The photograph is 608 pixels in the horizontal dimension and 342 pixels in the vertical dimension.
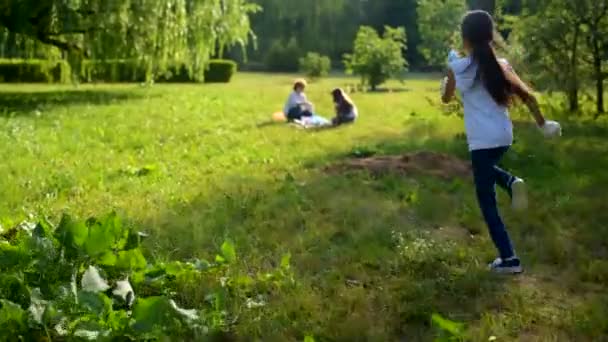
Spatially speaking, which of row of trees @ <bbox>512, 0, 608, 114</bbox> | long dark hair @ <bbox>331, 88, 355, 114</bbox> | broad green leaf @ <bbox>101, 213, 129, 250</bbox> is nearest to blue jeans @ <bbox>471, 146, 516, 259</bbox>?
broad green leaf @ <bbox>101, 213, 129, 250</bbox>

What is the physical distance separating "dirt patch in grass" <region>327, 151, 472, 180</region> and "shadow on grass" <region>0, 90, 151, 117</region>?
762cm

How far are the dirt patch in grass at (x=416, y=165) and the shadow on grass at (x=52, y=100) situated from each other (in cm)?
762

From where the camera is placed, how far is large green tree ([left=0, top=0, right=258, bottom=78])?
53.9ft

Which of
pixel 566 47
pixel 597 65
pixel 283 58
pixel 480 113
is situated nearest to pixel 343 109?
pixel 566 47

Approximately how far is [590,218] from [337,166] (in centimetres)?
326

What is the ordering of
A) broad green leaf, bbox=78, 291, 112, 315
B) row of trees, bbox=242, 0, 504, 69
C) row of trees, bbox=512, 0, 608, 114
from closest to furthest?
1. broad green leaf, bbox=78, 291, 112, 315
2. row of trees, bbox=512, 0, 608, 114
3. row of trees, bbox=242, 0, 504, 69

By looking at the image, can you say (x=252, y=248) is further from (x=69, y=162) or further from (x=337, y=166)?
(x=69, y=162)

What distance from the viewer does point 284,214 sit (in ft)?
20.9

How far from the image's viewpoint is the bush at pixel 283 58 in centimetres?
4856

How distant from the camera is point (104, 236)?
13.0 ft

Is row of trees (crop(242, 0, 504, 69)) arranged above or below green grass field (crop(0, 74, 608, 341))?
above

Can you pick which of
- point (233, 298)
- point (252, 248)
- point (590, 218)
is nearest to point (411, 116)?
point (590, 218)

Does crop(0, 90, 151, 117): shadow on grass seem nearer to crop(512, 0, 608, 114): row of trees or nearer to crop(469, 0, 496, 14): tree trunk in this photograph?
crop(469, 0, 496, 14): tree trunk

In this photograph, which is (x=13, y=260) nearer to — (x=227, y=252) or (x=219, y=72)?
(x=227, y=252)
